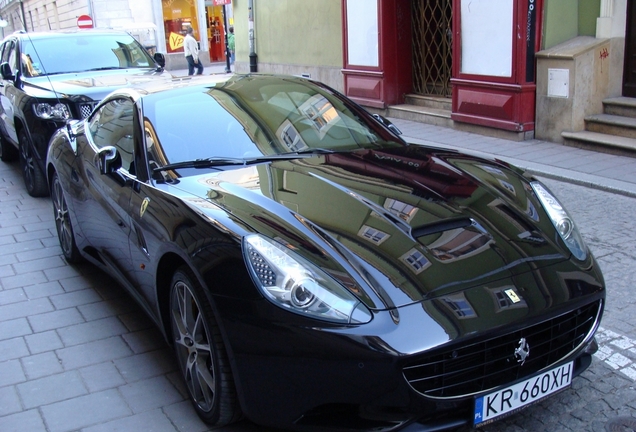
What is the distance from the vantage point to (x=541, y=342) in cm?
265

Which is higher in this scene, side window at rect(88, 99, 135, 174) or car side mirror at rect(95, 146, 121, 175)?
side window at rect(88, 99, 135, 174)

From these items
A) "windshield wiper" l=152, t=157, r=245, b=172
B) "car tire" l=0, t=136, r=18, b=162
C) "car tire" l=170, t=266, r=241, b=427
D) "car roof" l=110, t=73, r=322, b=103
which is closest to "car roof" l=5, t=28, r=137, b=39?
"car tire" l=0, t=136, r=18, b=162

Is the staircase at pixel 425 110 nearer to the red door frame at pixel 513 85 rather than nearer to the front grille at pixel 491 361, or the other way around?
the red door frame at pixel 513 85

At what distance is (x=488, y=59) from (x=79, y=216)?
277 inches

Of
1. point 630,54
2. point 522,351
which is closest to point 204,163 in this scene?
point 522,351

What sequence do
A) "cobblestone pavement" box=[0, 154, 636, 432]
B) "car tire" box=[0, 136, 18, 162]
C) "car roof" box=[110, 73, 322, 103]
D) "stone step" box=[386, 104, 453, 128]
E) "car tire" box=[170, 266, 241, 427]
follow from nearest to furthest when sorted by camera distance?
"car tire" box=[170, 266, 241, 427]
"cobblestone pavement" box=[0, 154, 636, 432]
"car roof" box=[110, 73, 322, 103]
"car tire" box=[0, 136, 18, 162]
"stone step" box=[386, 104, 453, 128]

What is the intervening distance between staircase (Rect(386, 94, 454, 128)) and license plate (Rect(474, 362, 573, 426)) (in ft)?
28.2

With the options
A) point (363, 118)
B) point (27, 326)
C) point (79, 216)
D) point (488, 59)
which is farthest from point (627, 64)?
point (27, 326)

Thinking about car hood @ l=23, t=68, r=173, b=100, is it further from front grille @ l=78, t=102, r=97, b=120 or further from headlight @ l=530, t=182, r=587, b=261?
headlight @ l=530, t=182, r=587, b=261

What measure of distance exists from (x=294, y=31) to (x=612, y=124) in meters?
9.70

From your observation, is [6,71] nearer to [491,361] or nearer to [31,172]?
[31,172]

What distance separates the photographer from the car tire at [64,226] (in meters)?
5.29

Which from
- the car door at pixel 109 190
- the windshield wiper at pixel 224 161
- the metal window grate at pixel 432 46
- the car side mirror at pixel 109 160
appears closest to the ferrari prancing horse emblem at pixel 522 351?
the windshield wiper at pixel 224 161

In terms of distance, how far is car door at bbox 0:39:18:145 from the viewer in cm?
842
